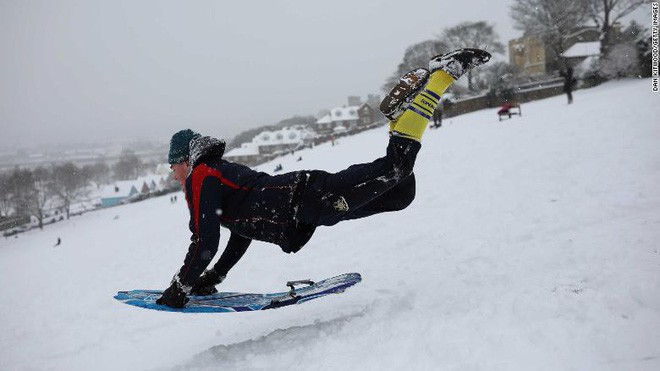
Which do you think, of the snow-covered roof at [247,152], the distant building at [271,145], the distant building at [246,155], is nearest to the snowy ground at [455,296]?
the distant building at [246,155]

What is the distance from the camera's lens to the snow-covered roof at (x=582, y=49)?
52.2m

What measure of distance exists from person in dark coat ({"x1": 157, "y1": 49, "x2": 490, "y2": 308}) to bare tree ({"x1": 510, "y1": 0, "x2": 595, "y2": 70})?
4445cm

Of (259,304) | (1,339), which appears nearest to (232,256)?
(259,304)

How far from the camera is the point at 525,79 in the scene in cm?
5138

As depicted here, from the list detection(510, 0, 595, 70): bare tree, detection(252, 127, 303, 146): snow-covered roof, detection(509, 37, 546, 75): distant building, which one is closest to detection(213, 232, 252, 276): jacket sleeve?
detection(510, 0, 595, 70): bare tree

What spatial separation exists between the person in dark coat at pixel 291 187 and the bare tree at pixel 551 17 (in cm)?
4445

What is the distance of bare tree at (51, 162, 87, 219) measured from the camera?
206 feet

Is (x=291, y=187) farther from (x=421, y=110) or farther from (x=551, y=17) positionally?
(x=551, y=17)

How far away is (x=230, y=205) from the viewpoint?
3.38m

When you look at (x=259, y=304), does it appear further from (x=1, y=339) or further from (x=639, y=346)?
(x=1, y=339)

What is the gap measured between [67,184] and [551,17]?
77.0m

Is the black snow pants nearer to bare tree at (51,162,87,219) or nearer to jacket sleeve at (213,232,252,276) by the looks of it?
jacket sleeve at (213,232,252,276)

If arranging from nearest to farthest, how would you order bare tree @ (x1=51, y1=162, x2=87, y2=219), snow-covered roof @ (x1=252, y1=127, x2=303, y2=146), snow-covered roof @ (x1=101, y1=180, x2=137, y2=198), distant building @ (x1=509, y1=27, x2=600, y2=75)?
distant building @ (x1=509, y1=27, x2=600, y2=75)
bare tree @ (x1=51, y1=162, x2=87, y2=219)
snow-covered roof @ (x1=101, y1=180, x2=137, y2=198)
snow-covered roof @ (x1=252, y1=127, x2=303, y2=146)

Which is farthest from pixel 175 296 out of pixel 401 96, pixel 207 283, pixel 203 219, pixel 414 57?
pixel 414 57
